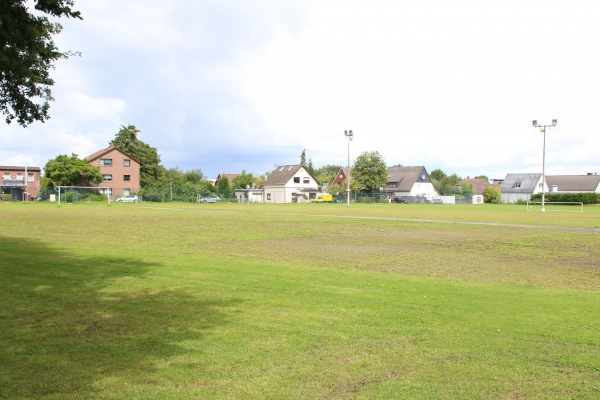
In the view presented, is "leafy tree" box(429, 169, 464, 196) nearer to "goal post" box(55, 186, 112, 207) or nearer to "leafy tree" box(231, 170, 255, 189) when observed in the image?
"leafy tree" box(231, 170, 255, 189)

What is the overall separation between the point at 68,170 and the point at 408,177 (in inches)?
3124

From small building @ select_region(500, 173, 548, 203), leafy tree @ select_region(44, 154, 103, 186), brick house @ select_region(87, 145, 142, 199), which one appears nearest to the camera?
leafy tree @ select_region(44, 154, 103, 186)

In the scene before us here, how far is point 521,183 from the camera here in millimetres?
127188

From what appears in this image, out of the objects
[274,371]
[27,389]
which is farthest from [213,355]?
[27,389]

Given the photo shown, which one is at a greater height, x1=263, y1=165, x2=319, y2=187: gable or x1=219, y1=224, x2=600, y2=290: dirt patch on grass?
x1=263, y1=165, x2=319, y2=187: gable

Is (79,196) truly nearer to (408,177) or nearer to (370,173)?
(370,173)

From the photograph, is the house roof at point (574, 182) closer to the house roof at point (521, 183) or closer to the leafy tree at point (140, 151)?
the house roof at point (521, 183)

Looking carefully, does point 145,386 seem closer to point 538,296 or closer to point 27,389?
point 27,389

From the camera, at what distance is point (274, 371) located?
17.8 ft

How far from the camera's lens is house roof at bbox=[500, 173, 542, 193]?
124 meters

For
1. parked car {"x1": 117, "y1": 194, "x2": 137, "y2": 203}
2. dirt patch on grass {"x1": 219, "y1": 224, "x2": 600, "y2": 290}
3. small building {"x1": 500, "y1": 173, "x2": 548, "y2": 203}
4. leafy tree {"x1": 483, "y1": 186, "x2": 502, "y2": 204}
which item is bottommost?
dirt patch on grass {"x1": 219, "y1": 224, "x2": 600, "y2": 290}

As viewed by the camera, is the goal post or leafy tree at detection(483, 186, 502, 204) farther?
leafy tree at detection(483, 186, 502, 204)

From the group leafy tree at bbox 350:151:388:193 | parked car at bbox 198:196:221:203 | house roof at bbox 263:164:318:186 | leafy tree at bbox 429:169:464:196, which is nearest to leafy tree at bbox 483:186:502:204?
leafy tree at bbox 429:169:464:196

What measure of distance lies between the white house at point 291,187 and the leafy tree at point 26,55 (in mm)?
96047
